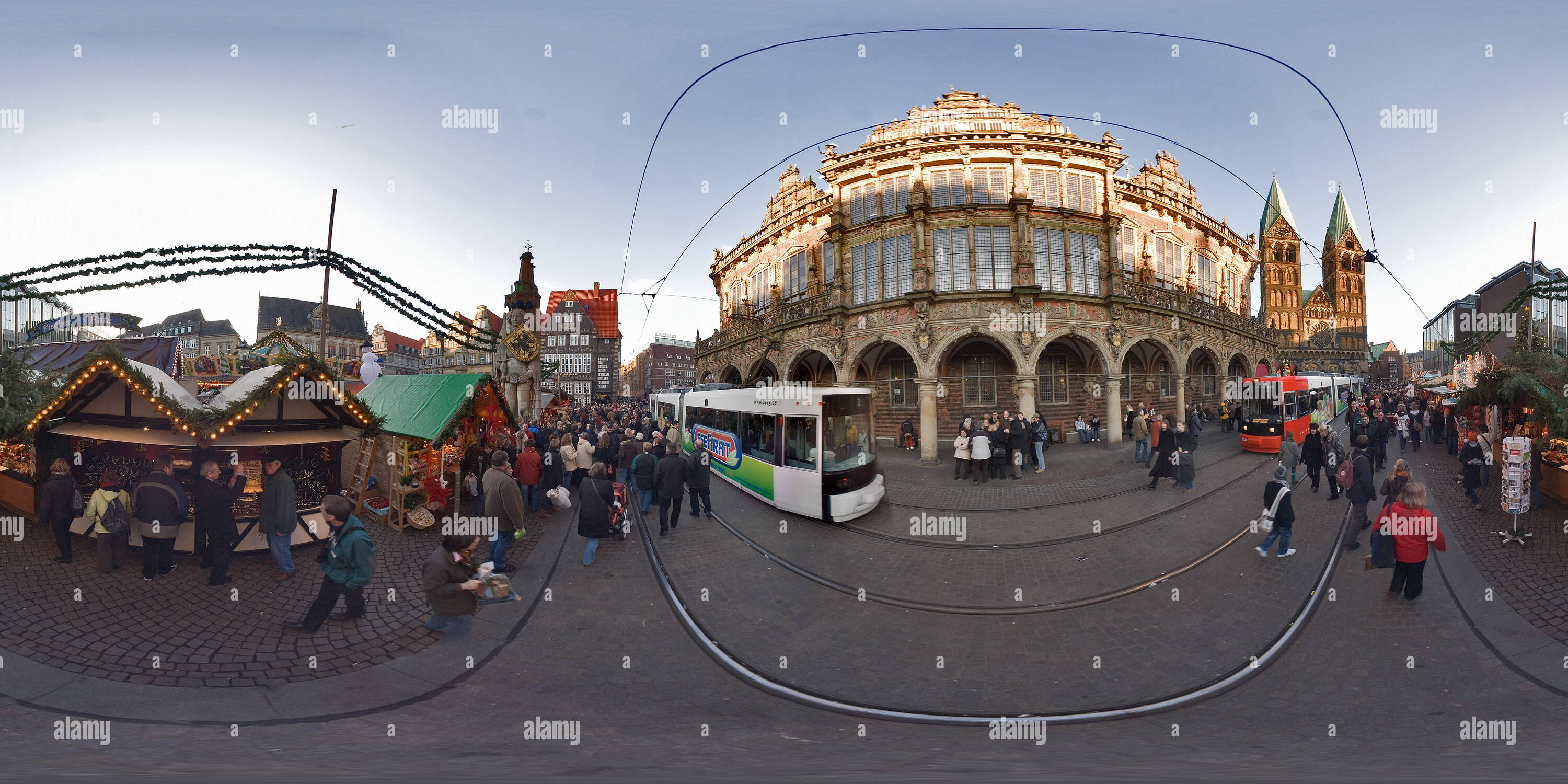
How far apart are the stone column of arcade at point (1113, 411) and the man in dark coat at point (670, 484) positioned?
1302cm

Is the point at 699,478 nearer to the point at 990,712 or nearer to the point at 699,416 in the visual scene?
the point at 699,416

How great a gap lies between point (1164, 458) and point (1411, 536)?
4.37 meters

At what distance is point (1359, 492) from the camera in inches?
255

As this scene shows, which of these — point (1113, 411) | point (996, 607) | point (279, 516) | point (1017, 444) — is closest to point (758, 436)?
point (996, 607)

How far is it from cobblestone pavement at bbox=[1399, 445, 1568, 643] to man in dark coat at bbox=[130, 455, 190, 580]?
40.6 feet

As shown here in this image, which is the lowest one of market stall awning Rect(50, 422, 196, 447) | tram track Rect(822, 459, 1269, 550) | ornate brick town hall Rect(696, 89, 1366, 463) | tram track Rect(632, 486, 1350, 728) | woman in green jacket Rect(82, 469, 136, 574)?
tram track Rect(632, 486, 1350, 728)

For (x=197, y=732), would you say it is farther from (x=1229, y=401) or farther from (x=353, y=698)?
(x=1229, y=401)

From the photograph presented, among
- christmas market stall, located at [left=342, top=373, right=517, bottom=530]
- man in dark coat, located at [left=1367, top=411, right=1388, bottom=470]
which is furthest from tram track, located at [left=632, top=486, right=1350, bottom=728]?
man in dark coat, located at [left=1367, top=411, right=1388, bottom=470]

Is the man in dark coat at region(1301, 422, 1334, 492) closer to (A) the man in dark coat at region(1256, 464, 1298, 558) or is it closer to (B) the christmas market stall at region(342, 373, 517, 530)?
(A) the man in dark coat at region(1256, 464, 1298, 558)

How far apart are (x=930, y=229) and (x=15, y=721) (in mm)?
16493

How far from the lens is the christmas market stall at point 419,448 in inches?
279

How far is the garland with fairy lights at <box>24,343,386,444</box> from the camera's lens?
15.5 ft

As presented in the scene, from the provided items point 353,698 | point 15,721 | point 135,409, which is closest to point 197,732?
point 353,698

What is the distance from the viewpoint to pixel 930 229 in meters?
14.9
